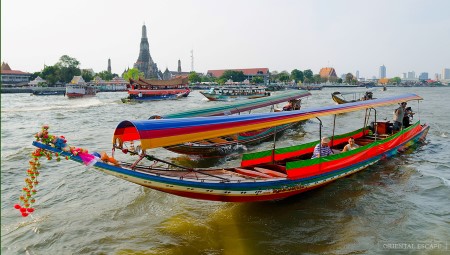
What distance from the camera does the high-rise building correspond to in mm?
115125

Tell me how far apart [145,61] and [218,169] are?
371 ft

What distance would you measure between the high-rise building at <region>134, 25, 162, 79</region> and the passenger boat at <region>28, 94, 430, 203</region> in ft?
360

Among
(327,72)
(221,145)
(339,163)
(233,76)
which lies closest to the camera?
(339,163)

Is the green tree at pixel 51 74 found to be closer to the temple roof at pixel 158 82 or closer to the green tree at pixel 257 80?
the temple roof at pixel 158 82

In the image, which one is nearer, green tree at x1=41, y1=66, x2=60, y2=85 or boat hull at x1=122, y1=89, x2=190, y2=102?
boat hull at x1=122, y1=89, x2=190, y2=102

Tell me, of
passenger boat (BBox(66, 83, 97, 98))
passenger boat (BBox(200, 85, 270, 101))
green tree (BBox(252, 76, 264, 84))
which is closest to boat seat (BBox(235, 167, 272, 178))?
passenger boat (BBox(200, 85, 270, 101))

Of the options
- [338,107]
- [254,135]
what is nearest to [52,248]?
[338,107]

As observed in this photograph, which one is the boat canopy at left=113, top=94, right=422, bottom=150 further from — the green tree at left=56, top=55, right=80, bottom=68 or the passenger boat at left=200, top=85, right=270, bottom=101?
the green tree at left=56, top=55, right=80, bottom=68

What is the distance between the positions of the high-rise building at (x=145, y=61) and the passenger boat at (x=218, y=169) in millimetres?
109816

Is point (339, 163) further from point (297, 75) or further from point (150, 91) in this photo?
point (297, 75)

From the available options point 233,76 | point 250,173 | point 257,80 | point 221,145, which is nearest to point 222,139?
point 221,145

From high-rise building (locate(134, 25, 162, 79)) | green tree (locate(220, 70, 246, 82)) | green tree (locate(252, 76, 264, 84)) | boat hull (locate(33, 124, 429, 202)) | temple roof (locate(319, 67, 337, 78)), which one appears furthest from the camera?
temple roof (locate(319, 67, 337, 78))

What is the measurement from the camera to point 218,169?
795cm

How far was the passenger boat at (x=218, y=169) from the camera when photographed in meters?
6.01
